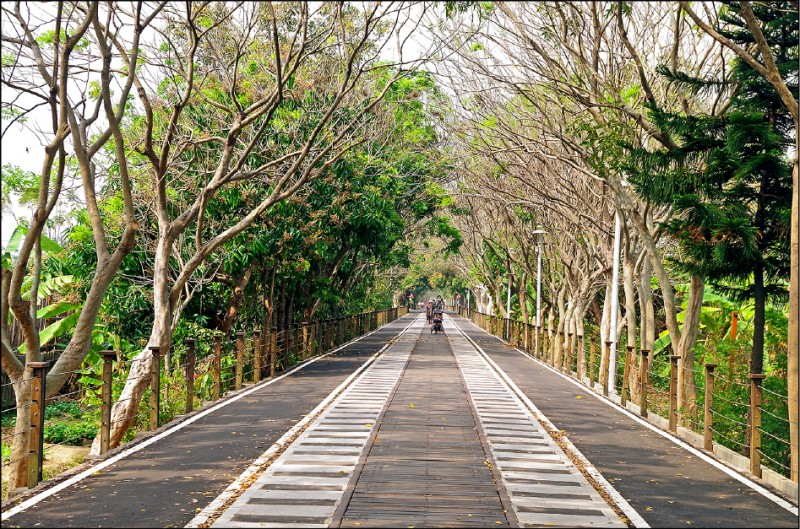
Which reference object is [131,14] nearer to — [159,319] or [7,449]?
[159,319]

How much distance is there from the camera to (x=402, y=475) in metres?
9.61

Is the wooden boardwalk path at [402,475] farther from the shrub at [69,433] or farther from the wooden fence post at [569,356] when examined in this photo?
the wooden fence post at [569,356]

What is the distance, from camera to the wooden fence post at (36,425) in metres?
8.77

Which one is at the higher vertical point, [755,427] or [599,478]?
[755,427]

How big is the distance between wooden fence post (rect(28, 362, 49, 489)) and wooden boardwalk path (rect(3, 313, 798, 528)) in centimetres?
21

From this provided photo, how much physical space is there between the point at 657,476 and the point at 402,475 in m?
3.05

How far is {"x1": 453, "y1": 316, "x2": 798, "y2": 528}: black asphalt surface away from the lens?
8.15m

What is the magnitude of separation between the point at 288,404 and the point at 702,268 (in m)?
7.93

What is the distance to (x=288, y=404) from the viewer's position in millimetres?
16625

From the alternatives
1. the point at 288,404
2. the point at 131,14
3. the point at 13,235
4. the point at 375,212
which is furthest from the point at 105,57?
the point at 375,212

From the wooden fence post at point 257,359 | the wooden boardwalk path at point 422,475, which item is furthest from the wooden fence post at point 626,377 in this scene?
the wooden fence post at point 257,359

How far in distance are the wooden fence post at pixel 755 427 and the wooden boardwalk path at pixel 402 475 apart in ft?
1.04

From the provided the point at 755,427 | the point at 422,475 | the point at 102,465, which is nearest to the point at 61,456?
the point at 102,465

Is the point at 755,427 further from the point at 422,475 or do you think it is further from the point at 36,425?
the point at 36,425
